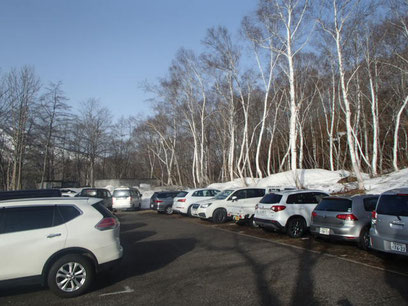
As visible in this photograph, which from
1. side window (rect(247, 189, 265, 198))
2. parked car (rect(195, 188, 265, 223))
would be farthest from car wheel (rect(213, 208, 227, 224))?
side window (rect(247, 189, 265, 198))

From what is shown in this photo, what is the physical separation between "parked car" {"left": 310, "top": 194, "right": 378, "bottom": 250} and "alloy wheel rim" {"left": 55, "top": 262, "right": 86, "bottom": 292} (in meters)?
6.70

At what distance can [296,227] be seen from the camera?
1144 centimetres

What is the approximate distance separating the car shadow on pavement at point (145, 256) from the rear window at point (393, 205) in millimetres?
4966

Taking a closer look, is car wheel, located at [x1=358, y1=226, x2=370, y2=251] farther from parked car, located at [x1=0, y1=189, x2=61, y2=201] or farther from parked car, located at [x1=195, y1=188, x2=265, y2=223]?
parked car, located at [x1=0, y1=189, x2=61, y2=201]

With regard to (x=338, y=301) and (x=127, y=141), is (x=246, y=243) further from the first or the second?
(x=127, y=141)

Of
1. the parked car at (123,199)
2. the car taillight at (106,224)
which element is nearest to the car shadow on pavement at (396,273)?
the car taillight at (106,224)

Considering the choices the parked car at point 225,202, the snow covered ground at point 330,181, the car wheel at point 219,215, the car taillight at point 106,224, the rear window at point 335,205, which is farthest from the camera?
the snow covered ground at point 330,181

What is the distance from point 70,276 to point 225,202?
35.2 ft

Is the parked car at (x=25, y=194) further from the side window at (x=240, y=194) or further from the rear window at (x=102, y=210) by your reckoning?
the side window at (x=240, y=194)

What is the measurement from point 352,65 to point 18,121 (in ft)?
103

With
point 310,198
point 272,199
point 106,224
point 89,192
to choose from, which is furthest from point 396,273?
point 89,192

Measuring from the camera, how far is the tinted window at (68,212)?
610 cm

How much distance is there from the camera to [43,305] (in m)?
5.41

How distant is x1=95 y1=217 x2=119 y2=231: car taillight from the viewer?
6.23 metres
